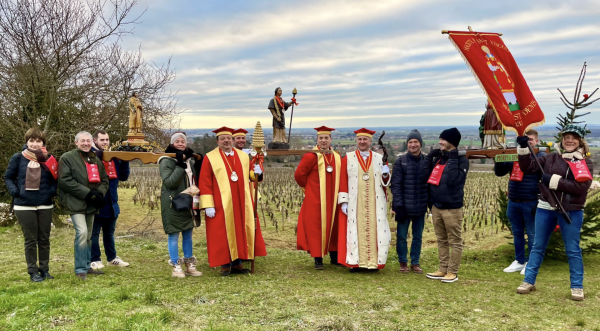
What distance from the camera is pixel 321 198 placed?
20.3 ft

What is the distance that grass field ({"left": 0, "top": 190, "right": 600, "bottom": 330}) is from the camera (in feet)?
13.0

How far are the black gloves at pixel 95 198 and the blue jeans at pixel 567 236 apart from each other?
5177mm

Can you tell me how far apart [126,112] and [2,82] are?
2579 millimetres

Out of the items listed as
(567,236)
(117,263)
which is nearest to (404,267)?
(567,236)

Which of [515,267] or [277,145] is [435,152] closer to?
[515,267]

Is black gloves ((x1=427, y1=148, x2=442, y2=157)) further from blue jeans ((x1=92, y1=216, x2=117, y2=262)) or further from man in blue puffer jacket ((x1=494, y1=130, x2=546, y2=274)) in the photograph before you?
blue jeans ((x1=92, y1=216, x2=117, y2=262))

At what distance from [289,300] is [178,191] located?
2091mm

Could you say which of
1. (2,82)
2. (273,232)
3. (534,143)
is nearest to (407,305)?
(534,143)

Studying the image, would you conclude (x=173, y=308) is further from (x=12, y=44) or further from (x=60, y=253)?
(x=12, y=44)

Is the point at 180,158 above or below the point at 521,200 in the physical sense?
above

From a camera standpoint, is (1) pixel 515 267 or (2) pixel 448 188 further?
(1) pixel 515 267

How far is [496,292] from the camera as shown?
201 inches

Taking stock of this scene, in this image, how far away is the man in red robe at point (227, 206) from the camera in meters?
5.73

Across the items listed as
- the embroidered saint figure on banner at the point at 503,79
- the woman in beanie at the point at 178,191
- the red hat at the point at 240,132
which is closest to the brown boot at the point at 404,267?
the embroidered saint figure on banner at the point at 503,79
